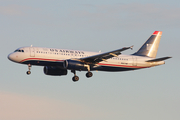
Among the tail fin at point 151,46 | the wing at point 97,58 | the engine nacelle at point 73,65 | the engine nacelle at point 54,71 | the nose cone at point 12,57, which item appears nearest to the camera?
the wing at point 97,58

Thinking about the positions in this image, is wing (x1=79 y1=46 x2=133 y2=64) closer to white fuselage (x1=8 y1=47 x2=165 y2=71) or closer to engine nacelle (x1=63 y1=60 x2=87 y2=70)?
engine nacelle (x1=63 y1=60 x2=87 y2=70)

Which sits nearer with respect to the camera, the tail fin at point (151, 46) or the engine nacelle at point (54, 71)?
the engine nacelle at point (54, 71)

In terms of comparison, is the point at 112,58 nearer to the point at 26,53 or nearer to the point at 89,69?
the point at 89,69

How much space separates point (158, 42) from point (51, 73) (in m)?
21.7

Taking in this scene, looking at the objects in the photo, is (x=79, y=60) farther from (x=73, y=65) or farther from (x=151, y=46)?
(x=151, y=46)

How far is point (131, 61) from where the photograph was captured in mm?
64750

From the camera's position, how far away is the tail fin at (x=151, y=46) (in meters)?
68.4

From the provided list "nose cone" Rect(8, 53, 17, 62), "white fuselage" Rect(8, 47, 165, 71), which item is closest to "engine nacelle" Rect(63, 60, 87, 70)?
"white fuselage" Rect(8, 47, 165, 71)

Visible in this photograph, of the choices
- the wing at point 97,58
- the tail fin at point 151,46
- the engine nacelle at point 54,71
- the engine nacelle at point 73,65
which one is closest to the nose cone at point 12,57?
the engine nacelle at point 73,65

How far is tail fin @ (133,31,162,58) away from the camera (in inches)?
2692

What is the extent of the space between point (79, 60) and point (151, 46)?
1727 centimetres

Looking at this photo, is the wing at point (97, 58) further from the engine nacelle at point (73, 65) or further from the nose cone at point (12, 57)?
the nose cone at point (12, 57)

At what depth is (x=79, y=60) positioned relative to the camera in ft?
193

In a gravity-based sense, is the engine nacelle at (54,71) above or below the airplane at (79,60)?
below
